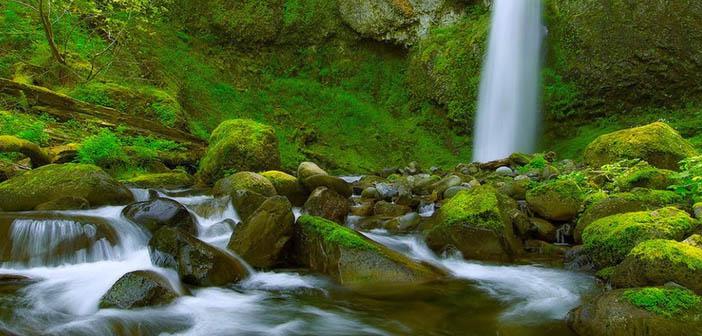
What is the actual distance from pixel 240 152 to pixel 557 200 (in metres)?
6.56

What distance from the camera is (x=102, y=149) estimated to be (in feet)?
33.2

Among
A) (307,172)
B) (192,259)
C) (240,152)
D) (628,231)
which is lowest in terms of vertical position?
(192,259)

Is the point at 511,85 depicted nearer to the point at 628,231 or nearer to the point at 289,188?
the point at 289,188

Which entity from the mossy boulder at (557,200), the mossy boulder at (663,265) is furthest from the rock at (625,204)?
the mossy boulder at (663,265)

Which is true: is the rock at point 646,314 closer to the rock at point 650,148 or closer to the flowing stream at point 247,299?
the flowing stream at point 247,299

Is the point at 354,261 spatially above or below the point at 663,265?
below

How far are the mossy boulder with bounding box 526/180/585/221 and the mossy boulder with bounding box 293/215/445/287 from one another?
8.17 ft

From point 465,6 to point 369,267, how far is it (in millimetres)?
19290

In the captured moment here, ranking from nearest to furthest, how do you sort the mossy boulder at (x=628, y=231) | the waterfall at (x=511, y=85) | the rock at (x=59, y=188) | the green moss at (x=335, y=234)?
the mossy boulder at (x=628, y=231) < the green moss at (x=335, y=234) < the rock at (x=59, y=188) < the waterfall at (x=511, y=85)

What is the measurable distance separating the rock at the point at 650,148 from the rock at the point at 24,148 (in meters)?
10.9

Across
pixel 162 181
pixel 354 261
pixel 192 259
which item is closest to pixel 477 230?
pixel 354 261

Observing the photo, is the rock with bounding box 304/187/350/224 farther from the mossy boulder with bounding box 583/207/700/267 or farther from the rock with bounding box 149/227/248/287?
the mossy boulder with bounding box 583/207/700/267

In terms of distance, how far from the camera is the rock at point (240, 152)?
10.9 metres

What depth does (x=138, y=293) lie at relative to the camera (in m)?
4.63
